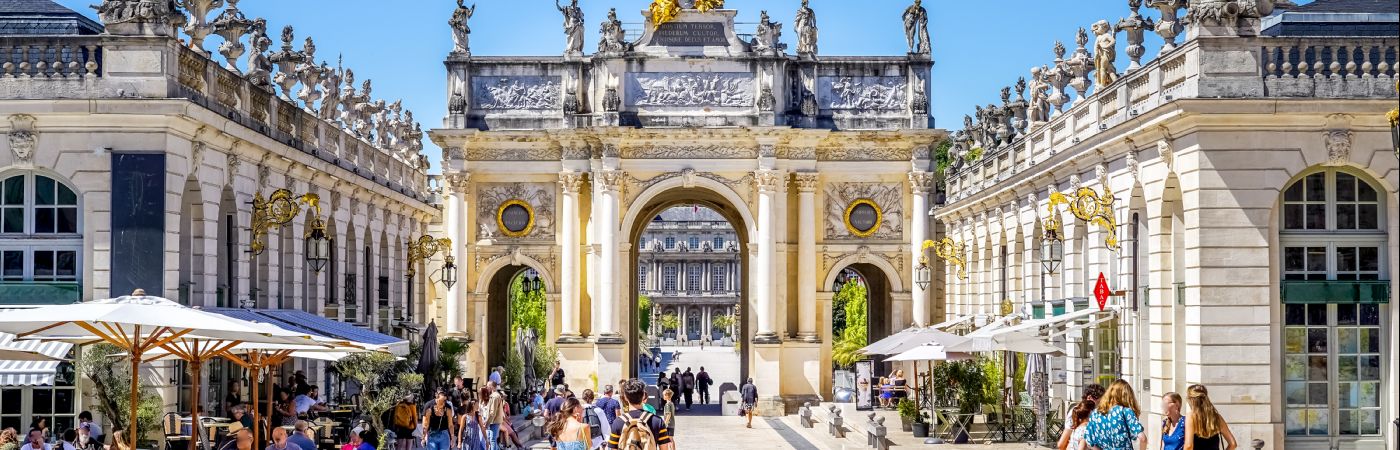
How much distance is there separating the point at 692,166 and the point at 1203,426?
3289cm

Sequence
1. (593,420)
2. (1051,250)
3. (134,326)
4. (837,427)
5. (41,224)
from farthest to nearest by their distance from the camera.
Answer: (837,427), (1051,250), (41,224), (593,420), (134,326)

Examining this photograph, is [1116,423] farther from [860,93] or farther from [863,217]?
[863,217]

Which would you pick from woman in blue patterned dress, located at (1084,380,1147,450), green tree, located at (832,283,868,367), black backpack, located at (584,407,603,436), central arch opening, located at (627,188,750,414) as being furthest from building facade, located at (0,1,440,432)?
central arch opening, located at (627,188,750,414)

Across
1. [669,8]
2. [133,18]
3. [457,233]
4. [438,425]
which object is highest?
[669,8]

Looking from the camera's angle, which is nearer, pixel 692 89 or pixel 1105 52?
pixel 1105 52

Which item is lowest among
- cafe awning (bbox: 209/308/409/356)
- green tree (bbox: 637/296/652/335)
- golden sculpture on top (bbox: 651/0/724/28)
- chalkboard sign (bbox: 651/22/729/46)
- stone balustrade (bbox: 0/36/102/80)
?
green tree (bbox: 637/296/652/335)

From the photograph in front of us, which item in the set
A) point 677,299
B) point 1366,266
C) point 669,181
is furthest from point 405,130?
point 677,299

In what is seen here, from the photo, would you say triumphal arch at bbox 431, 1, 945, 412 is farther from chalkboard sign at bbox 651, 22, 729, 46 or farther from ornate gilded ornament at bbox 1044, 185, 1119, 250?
ornate gilded ornament at bbox 1044, 185, 1119, 250

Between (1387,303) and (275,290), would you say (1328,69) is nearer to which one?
(1387,303)

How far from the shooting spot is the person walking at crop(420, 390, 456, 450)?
76.7 ft

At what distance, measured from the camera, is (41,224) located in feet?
77.3

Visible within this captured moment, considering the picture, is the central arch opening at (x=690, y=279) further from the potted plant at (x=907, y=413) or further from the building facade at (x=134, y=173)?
the building facade at (x=134, y=173)

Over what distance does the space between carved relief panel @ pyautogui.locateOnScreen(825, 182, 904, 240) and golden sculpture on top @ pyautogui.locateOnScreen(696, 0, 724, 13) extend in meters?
6.15

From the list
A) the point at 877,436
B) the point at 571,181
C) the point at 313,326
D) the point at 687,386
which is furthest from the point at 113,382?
the point at 687,386
